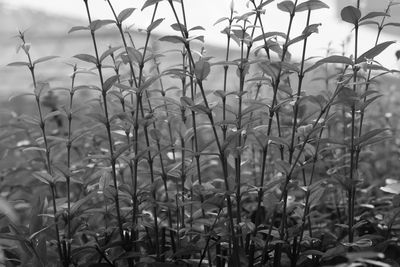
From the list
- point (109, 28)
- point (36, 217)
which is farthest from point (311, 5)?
point (109, 28)

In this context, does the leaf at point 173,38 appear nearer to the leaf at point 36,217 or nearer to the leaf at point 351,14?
the leaf at point 351,14

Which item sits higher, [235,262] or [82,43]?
[82,43]

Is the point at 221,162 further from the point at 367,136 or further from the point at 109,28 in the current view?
the point at 109,28

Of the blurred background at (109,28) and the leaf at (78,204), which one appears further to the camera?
the blurred background at (109,28)

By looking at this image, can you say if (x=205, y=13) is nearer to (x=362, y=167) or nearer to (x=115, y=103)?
(x=362, y=167)

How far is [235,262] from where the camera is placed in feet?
3.96

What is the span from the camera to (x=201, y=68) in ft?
3.80

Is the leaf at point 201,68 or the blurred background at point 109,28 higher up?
the blurred background at point 109,28

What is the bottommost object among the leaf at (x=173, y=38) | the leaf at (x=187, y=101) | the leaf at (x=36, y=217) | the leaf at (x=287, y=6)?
the leaf at (x=36, y=217)

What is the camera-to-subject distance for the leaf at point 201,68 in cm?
115

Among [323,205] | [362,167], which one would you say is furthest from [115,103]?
[362,167]

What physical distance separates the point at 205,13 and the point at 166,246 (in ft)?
17.1

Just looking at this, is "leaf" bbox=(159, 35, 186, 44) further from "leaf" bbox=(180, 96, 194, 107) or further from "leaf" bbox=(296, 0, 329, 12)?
Result: "leaf" bbox=(296, 0, 329, 12)

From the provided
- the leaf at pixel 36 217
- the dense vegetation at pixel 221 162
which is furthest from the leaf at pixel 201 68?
the leaf at pixel 36 217
